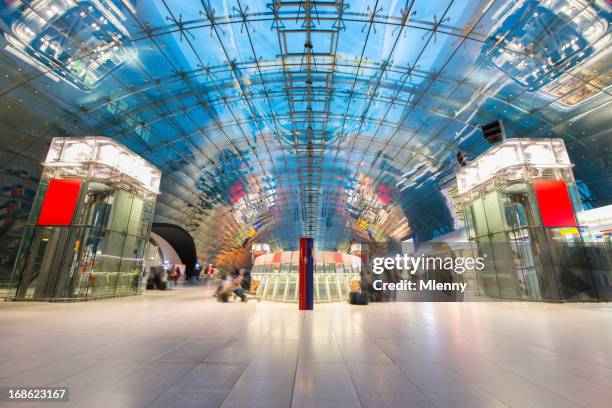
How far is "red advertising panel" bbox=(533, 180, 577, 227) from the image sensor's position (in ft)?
47.3

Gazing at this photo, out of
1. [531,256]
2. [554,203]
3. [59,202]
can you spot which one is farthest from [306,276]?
[554,203]

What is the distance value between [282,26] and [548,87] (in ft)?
56.5

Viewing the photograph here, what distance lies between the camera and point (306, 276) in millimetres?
10984

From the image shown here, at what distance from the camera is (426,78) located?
760 inches

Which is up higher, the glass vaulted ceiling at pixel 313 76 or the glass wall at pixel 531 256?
the glass vaulted ceiling at pixel 313 76

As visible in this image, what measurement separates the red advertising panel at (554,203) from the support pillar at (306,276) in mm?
13068

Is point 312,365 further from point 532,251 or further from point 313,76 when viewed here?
point 313,76

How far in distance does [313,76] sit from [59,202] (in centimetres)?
1740

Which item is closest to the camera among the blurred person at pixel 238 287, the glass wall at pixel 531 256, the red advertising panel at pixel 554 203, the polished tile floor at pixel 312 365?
the polished tile floor at pixel 312 365

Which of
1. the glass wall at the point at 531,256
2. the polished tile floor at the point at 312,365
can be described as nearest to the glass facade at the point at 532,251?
the glass wall at the point at 531,256

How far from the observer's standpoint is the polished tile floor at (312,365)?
265 cm

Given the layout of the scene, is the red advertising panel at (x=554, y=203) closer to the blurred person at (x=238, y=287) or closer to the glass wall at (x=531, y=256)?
the glass wall at (x=531, y=256)

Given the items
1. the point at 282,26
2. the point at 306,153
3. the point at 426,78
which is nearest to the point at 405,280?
the point at 426,78

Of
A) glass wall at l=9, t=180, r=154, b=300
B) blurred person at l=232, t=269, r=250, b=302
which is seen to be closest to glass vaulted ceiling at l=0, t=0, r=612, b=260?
glass wall at l=9, t=180, r=154, b=300
